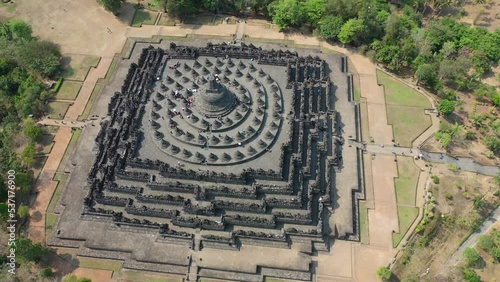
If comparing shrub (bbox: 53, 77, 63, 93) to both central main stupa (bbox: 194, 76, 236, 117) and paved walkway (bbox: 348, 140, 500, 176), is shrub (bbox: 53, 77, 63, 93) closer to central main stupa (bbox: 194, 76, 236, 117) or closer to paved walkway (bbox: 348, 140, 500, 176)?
central main stupa (bbox: 194, 76, 236, 117)

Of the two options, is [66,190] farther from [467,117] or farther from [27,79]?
[467,117]

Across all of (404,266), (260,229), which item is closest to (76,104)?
(260,229)

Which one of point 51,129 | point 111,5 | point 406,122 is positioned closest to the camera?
point 51,129

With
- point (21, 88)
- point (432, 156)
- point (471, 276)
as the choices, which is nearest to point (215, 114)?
point (432, 156)

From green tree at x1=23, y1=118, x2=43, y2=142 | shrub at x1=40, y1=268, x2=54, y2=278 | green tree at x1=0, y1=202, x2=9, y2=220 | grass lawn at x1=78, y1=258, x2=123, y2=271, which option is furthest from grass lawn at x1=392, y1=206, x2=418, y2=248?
green tree at x1=23, y1=118, x2=43, y2=142

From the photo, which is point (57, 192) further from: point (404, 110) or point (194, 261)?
point (404, 110)

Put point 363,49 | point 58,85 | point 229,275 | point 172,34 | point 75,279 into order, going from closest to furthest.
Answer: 1. point 75,279
2. point 229,275
3. point 58,85
4. point 363,49
5. point 172,34
